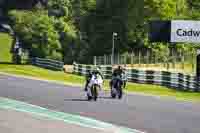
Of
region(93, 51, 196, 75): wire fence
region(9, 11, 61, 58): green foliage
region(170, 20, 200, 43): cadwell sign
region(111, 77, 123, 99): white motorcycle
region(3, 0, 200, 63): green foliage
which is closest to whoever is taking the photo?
region(111, 77, 123, 99): white motorcycle

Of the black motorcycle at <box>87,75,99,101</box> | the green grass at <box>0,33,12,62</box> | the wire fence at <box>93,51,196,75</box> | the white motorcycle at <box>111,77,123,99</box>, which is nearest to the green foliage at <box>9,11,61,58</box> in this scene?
the green grass at <box>0,33,12,62</box>

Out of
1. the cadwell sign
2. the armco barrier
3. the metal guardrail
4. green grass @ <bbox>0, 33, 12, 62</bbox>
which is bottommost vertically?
the armco barrier

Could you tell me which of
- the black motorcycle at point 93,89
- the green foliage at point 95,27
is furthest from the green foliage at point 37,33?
the black motorcycle at point 93,89

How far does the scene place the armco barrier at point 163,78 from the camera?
45.4 meters

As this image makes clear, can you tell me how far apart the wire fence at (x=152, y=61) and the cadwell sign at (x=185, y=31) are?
18.8 m

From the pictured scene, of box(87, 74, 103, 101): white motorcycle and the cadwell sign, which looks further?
the cadwell sign

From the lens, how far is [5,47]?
89.6 meters

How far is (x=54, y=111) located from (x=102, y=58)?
169 feet

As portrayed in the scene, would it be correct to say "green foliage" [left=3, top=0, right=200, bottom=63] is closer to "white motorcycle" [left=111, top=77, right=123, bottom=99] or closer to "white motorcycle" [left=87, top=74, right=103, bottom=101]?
"white motorcycle" [left=111, top=77, right=123, bottom=99]

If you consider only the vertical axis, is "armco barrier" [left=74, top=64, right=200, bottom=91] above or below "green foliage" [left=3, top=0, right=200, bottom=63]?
below

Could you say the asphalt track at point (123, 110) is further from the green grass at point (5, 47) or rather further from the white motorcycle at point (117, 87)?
the green grass at point (5, 47)

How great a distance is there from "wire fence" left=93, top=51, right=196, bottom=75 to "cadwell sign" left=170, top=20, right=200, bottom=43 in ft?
61.6

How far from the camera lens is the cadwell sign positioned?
50062 mm

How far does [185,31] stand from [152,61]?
24807 millimetres
